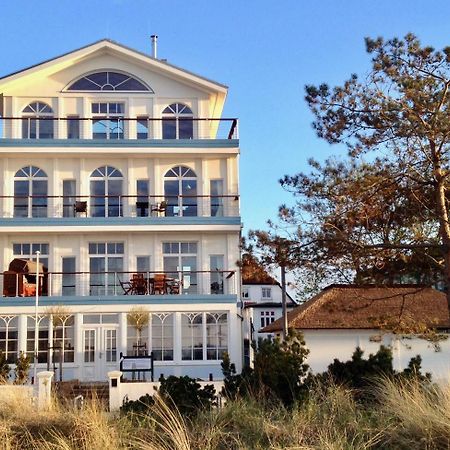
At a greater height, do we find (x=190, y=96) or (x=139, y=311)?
(x=190, y=96)

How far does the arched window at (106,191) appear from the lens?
27938mm

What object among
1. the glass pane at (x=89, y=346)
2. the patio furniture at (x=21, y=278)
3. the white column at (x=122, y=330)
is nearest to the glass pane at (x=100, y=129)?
the patio furniture at (x=21, y=278)

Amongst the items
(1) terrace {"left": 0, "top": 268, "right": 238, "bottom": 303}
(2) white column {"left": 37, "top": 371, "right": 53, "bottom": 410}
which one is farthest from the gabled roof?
(2) white column {"left": 37, "top": 371, "right": 53, "bottom": 410}

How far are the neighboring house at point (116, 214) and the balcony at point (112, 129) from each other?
44 mm

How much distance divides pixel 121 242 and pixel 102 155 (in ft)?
11.1

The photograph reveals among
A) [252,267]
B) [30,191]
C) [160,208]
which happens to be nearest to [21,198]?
[30,191]

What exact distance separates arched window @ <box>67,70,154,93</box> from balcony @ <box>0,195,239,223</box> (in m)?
4.44

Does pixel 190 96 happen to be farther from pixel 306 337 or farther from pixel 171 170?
pixel 306 337

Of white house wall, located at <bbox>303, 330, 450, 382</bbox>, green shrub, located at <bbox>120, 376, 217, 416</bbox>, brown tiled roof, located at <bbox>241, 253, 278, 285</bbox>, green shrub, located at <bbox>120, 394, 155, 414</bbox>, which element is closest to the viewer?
green shrub, located at <bbox>120, 394, 155, 414</bbox>

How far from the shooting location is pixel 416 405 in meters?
9.12

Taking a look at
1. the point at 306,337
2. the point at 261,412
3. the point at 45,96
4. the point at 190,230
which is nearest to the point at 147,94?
the point at 45,96

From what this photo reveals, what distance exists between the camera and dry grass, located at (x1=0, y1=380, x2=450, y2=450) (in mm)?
8453

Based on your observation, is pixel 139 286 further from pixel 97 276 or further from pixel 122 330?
pixel 97 276

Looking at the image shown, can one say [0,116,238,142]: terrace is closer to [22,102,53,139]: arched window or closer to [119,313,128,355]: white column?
[22,102,53,139]: arched window
